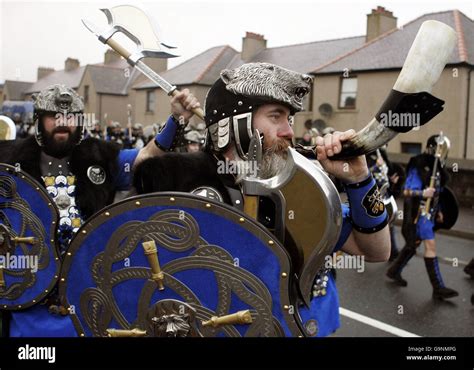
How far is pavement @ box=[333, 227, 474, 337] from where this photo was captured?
4082mm

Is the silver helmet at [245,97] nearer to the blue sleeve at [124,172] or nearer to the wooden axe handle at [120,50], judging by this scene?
the wooden axe handle at [120,50]

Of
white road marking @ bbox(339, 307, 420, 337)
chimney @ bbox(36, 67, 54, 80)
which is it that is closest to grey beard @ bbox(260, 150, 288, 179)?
chimney @ bbox(36, 67, 54, 80)

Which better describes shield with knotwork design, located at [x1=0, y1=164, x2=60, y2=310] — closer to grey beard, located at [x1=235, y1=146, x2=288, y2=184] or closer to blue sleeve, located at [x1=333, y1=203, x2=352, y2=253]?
grey beard, located at [x1=235, y1=146, x2=288, y2=184]

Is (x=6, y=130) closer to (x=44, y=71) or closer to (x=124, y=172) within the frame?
(x=44, y=71)

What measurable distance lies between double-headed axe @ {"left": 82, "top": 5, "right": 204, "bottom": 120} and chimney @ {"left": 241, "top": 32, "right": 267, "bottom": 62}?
34cm

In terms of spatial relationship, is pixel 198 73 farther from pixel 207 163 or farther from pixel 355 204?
pixel 355 204

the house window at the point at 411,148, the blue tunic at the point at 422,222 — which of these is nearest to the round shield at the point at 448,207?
the blue tunic at the point at 422,222

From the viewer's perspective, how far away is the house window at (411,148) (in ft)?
21.9

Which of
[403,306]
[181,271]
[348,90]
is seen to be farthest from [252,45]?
[403,306]

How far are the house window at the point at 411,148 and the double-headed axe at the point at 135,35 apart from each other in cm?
496

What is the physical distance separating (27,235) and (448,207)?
4131mm

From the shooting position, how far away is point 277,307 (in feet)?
4.32

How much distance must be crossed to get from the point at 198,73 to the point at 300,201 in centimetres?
147

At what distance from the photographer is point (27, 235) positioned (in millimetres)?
2088
